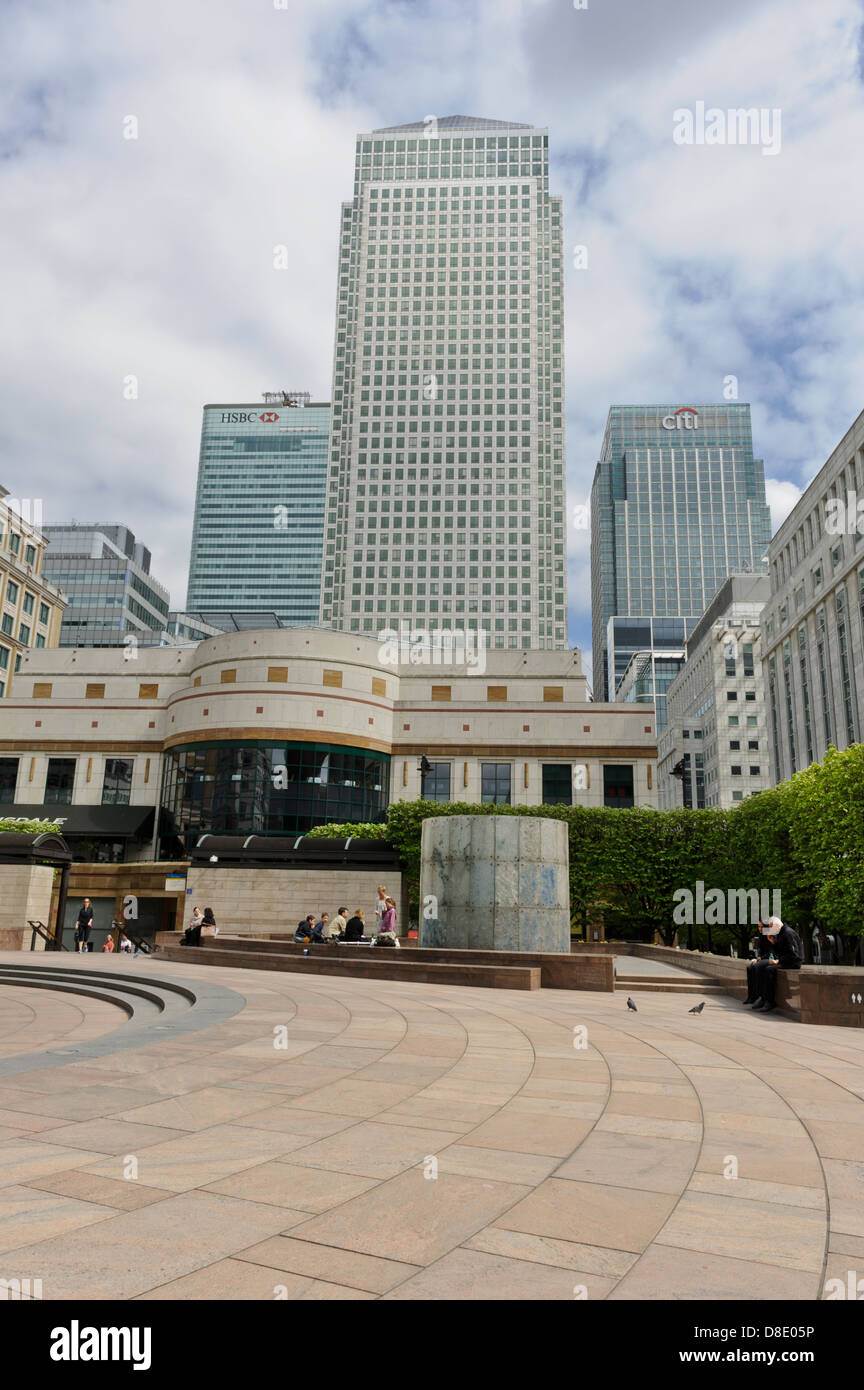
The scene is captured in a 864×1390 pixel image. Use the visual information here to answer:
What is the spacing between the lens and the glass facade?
2041 inches

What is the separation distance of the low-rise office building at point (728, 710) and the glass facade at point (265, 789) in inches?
3020

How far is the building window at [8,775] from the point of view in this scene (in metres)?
→ 59.7

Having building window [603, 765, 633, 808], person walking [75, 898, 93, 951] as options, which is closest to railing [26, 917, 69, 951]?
person walking [75, 898, 93, 951]

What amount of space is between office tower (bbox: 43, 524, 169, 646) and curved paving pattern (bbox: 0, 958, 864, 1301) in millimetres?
146812

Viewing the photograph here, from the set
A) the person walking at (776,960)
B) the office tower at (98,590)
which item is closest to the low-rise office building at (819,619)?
the person walking at (776,960)

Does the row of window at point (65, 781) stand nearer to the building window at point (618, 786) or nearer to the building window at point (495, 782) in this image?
the building window at point (495, 782)

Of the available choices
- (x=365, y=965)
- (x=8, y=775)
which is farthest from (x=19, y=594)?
(x=365, y=965)

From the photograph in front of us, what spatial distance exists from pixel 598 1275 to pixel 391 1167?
207 centimetres

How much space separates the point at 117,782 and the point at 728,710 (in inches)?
3637

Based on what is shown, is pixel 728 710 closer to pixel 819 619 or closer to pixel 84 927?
pixel 819 619

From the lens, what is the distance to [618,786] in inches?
2242

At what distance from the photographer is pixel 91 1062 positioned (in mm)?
9328
